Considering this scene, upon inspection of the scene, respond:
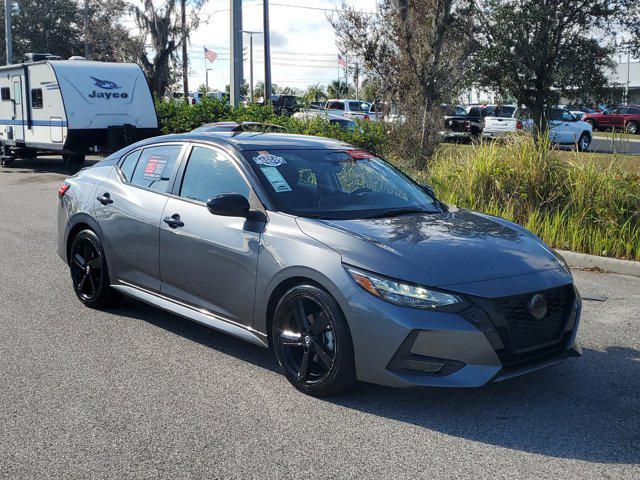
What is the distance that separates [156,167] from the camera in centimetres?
622

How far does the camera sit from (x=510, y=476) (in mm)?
3715

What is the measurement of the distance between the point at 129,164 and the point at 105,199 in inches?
14.6

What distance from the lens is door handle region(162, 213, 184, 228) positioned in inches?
222

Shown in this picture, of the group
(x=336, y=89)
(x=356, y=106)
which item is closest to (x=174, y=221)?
(x=356, y=106)

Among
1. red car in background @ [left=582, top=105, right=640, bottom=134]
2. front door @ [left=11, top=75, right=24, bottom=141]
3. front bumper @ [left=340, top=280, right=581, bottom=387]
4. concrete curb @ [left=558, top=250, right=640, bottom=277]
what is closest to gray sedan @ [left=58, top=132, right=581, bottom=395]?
front bumper @ [left=340, top=280, right=581, bottom=387]

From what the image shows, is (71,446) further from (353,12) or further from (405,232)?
(353,12)

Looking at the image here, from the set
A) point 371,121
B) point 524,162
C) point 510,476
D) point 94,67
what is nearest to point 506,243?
point 510,476

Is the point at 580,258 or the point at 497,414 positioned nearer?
the point at 497,414

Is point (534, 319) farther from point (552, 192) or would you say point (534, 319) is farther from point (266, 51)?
point (266, 51)

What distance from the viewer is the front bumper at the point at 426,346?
166 inches

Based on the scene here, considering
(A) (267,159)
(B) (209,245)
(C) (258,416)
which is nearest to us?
(C) (258,416)

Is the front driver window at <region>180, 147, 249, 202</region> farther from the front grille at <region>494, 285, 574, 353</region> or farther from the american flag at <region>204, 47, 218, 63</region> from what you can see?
the american flag at <region>204, 47, 218, 63</region>

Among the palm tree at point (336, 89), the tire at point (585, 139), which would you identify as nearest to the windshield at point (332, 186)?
the tire at point (585, 139)

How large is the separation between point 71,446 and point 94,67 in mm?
17040
